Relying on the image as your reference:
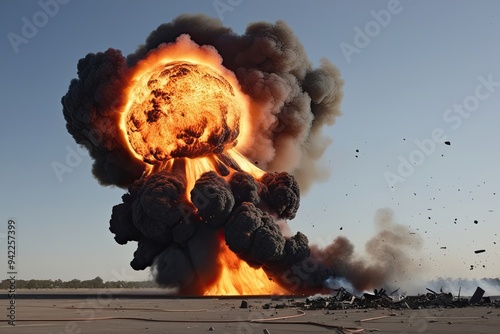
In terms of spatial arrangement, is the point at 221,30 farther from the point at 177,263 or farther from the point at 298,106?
the point at 177,263

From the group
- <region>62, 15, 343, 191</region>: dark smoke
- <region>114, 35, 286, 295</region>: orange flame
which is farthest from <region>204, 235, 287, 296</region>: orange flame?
<region>62, 15, 343, 191</region>: dark smoke

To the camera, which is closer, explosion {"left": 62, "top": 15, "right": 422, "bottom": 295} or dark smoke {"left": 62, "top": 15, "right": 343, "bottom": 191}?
explosion {"left": 62, "top": 15, "right": 422, "bottom": 295}

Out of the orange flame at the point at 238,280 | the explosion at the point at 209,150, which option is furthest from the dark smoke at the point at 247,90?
the orange flame at the point at 238,280

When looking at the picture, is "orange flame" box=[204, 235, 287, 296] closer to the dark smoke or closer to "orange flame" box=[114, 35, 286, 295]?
"orange flame" box=[114, 35, 286, 295]

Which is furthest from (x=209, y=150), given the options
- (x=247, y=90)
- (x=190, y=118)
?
(x=247, y=90)

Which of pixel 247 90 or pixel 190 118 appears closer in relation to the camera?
pixel 190 118

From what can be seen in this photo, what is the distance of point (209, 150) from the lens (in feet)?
276

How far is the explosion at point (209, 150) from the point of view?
3191 inches

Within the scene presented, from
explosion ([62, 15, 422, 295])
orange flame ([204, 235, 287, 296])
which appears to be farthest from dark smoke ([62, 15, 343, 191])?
orange flame ([204, 235, 287, 296])

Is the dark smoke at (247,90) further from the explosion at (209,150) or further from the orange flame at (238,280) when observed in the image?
the orange flame at (238,280)

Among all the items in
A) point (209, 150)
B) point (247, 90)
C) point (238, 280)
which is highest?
point (247, 90)

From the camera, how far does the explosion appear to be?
81.1 meters

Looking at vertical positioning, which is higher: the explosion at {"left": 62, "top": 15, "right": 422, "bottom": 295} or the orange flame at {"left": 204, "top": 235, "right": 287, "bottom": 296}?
the explosion at {"left": 62, "top": 15, "right": 422, "bottom": 295}

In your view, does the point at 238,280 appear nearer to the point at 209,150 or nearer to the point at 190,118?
the point at 209,150
